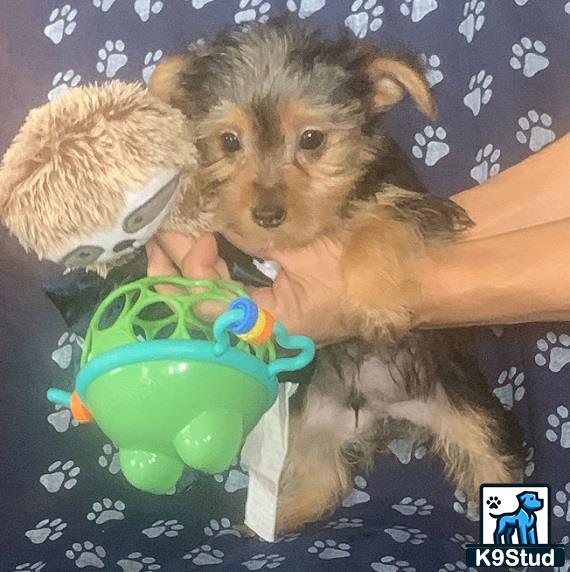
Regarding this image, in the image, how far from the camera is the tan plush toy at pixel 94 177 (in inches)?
40.1

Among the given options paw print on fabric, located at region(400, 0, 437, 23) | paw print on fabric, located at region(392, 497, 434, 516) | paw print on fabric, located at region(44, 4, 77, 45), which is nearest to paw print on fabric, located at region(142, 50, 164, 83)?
paw print on fabric, located at region(44, 4, 77, 45)

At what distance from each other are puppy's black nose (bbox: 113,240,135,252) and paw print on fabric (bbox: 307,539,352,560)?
0.54 m

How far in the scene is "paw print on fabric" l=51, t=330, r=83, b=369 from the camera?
1.30 m

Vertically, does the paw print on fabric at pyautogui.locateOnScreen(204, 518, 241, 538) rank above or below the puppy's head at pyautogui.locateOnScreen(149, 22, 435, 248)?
below

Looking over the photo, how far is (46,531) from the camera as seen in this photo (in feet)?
4.56

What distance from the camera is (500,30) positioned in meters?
1.36

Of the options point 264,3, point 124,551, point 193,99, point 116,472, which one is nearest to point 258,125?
point 193,99

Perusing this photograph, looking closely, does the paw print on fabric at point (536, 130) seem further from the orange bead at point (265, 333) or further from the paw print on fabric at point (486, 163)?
the orange bead at point (265, 333)

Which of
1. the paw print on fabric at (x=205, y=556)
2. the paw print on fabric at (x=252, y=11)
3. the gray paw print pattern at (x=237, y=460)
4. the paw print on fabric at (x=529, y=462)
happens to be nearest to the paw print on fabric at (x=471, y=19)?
the gray paw print pattern at (x=237, y=460)

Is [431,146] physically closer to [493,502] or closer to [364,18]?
[364,18]

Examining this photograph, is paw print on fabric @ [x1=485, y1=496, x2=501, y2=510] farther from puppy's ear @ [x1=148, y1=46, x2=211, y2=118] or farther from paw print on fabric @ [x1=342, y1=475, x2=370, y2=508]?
puppy's ear @ [x1=148, y1=46, x2=211, y2=118]

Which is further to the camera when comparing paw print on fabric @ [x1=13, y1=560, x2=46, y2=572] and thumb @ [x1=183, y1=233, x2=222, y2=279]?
paw print on fabric @ [x1=13, y1=560, x2=46, y2=572]

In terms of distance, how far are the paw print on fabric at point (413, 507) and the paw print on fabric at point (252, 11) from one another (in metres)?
0.72

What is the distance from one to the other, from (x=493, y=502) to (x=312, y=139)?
1.78 ft
